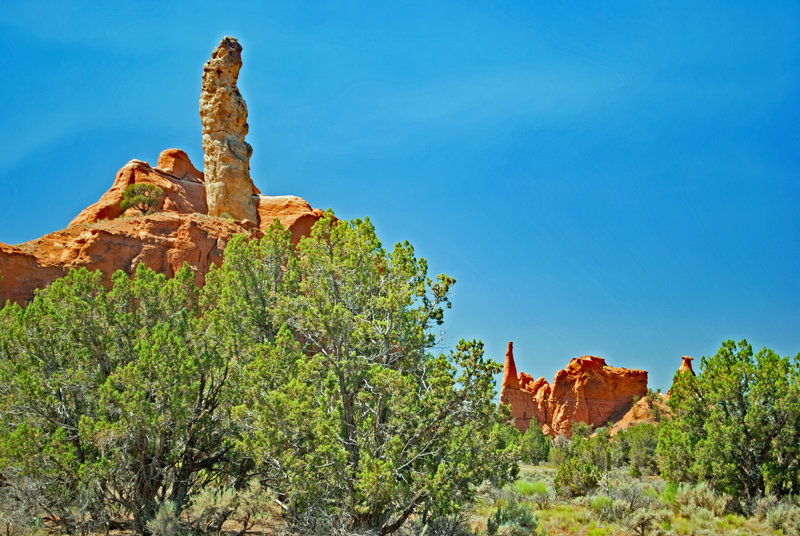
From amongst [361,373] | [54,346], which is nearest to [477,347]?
[361,373]

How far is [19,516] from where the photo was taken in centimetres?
1259

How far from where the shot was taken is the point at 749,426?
675 inches

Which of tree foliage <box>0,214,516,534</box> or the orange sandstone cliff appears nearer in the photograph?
tree foliage <box>0,214,516,534</box>

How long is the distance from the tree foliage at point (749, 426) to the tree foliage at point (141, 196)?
44.0 metres

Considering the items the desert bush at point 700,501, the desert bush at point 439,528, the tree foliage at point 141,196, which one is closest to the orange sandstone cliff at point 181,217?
the tree foliage at point 141,196

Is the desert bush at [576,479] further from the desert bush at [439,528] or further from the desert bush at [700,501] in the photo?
the desert bush at [439,528]

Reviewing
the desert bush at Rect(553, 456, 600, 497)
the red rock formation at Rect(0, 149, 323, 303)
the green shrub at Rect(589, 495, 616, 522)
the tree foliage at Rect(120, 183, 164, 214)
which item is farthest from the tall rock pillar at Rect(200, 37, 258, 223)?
the green shrub at Rect(589, 495, 616, 522)

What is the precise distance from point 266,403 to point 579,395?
78192 millimetres

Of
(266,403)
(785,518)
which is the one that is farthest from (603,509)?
(266,403)

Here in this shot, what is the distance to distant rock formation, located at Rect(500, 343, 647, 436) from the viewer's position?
8225cm

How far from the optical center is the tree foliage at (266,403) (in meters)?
10.8

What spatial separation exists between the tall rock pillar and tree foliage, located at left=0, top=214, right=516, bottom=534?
30976 millimetres

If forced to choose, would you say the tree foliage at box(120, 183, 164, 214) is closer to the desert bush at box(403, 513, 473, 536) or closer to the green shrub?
the green shrub

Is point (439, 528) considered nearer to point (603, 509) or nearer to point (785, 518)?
point (603, 509)
